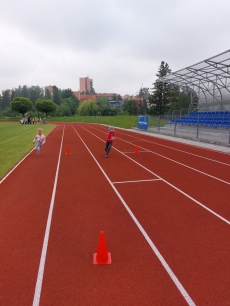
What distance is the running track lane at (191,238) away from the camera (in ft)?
10.5

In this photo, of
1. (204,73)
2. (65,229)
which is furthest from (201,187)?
(204,73)

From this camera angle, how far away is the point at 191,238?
171 inches

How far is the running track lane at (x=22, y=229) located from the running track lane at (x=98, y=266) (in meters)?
0.23

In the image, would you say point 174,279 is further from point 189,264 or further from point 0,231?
point 0,231

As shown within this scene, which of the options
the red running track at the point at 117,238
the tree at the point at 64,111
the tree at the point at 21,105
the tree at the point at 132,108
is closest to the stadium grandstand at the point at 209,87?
the red running track at the point at 117,238

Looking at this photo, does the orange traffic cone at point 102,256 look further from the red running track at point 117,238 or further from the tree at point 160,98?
the tree at point 160,98

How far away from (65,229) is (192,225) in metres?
2.46

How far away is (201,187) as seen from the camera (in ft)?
23.7

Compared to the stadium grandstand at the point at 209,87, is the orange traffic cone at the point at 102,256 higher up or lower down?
lower down

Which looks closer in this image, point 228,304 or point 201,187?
point 228,304

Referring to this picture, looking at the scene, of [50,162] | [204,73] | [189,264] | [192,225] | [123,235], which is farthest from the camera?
[204,73]

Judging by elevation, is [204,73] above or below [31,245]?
above

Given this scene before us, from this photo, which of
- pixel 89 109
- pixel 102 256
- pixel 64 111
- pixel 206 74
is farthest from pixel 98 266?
pixel 64 111

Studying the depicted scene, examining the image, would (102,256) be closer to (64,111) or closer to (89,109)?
(89,109)
